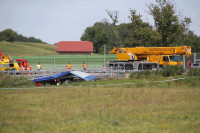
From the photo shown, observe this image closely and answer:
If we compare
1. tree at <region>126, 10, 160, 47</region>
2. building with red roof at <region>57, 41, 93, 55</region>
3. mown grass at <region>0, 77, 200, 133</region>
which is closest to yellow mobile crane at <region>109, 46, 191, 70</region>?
tree at <region>126, 10, 160, 47</region>

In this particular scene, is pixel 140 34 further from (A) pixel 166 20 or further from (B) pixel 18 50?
(B) pixel 18 50

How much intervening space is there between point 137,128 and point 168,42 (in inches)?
1944

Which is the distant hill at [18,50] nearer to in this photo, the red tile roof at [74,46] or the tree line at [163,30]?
the red tile roof at [74,46]

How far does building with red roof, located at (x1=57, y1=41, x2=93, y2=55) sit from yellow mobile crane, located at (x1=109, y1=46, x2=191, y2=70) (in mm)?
33230

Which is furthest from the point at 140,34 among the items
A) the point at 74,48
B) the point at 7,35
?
the point at 7,35

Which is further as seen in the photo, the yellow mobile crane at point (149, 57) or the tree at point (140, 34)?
the tree at point (140, 34)

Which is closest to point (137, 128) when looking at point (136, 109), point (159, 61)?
point (136, 109)

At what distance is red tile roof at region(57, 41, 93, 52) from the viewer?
2837 inches

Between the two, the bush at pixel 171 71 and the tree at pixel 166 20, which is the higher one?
the tree at pixel 166 20

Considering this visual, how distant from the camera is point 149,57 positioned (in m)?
38.2

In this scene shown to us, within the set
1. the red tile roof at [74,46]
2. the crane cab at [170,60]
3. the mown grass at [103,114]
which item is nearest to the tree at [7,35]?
the red tile roof at [74,46]

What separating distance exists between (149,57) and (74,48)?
35.9 m

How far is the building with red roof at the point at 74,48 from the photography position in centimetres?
7181

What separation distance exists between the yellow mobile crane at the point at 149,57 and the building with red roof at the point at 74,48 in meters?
33.2
